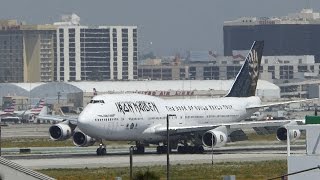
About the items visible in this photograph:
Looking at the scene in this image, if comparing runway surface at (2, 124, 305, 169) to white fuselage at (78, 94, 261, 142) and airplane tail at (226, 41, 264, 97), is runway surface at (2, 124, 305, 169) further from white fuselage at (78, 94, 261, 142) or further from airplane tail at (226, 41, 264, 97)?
airplane tail at (226, 41, 264, 97)

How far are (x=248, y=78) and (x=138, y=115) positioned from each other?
60.4 feet

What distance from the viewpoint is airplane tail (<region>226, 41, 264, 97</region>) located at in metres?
125

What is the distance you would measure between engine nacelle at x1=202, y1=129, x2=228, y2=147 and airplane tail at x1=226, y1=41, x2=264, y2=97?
1508 centimetres

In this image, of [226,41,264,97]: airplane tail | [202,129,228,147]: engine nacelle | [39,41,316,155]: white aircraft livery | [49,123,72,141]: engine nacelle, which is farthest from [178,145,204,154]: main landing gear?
[226,41,264,97]: airplane tail

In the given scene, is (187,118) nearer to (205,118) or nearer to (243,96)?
(205,118)

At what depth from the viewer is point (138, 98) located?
111500 mm

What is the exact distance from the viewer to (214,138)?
10869 cm

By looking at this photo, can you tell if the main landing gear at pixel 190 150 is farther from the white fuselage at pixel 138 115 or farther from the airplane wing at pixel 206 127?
the white fuselage at pixel 138 115

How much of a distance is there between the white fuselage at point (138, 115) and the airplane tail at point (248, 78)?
610 centimetres

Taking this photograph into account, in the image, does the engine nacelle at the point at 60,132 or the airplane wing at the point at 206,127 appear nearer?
the airplane wing at the point at 206,127

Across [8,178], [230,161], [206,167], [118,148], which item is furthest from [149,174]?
[118,148]

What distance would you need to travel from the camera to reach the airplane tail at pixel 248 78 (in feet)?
410

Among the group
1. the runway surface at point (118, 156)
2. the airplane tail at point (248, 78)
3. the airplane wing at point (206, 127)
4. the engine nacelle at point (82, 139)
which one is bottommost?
the runway surface at point (118, 156)

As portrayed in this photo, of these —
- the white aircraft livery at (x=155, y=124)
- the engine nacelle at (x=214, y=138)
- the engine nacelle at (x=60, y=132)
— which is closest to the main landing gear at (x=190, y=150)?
the white aircraft livery at (x=155, y=124)
